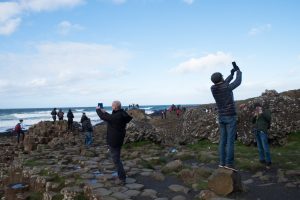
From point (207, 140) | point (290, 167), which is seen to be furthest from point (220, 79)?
point (207, 140)

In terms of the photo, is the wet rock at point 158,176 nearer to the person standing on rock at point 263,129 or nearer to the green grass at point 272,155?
the green grass at point 272,155

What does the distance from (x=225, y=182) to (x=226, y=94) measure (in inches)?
81.7

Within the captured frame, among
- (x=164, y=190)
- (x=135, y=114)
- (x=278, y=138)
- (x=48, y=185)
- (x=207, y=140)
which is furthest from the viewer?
(x=135, y=114)

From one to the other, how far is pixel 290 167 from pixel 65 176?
6674 mm

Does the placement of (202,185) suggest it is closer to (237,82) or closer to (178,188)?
(178,188)

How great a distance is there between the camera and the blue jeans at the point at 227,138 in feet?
29.1

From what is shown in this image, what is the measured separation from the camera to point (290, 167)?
34.8ft

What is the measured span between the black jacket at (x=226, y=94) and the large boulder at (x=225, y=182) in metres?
1.43

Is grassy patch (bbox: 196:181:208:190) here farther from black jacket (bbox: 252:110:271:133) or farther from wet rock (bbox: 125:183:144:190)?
black jacket (bbox: 252:110:271:133)

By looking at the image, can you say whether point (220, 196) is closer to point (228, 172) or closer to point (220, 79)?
point (228, 172)

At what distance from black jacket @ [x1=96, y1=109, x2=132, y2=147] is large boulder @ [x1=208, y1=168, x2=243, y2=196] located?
2694 millimetres

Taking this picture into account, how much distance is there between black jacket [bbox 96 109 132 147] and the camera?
31.1ft

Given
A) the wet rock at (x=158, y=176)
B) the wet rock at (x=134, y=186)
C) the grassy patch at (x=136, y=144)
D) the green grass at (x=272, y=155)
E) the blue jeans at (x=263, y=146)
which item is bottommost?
the wet rock at (x=134, y=186)

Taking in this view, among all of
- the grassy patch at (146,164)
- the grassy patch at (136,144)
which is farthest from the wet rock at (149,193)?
the grassy patch at (136,144)
